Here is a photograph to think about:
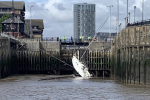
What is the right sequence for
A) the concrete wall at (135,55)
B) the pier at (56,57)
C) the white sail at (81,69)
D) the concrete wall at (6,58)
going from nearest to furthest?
the concrete wall at (135,55) → the pier at (56,57) → the concrete wall at (6,58) → the white sail at (81,69)

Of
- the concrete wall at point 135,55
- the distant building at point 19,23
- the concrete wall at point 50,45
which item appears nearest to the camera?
the concrete wall at point 135,55

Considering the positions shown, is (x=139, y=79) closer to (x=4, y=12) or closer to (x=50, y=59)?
(x=50, y=59)

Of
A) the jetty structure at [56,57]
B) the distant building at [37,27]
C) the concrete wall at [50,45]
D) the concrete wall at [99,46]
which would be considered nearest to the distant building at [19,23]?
the distant building at [37,27]

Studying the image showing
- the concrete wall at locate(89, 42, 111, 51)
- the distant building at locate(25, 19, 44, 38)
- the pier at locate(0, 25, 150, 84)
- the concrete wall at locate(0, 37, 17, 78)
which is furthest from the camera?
the distant building at locate(25, 19, 44, 38)

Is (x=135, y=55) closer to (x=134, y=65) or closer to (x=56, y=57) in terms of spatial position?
(x=134, y=65)

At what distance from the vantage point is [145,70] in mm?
50812

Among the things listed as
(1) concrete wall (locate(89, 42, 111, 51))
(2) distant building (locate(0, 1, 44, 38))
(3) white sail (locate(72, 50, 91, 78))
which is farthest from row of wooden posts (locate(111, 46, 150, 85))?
(2) distant building (locate(0, 1, 44, 38))

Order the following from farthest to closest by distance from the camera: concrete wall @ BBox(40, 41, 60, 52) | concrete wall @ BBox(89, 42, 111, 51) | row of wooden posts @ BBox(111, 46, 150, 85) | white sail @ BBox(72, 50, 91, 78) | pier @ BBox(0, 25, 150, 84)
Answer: concrete wall @ BBox(40, 41, 60, 52) → concrete wall @ BBox(89, 42, 111, 51) → white sail @ BBox(72, 50, 91, 78) → pier @ BBox(0, 25, 150, 84) → row of wooden posts @ BBox(111, 46, 150, 85)

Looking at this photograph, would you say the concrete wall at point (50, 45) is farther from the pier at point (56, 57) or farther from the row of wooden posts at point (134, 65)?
the row of wooden posts at point (134, 65)

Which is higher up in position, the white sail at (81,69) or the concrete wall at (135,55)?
the concrete wall at (135,55)

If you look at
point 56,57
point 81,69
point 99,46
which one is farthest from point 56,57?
point 81,69

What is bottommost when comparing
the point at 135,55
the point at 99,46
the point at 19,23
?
the point at 135,55

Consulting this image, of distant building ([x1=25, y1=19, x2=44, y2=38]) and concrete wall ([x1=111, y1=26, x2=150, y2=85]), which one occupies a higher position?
distant building ([x1=25, y1=19, x2=44, y2=38])

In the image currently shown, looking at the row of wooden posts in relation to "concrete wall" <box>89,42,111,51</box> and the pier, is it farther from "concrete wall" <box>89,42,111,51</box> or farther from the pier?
"concrete wall" <box>89,42,111,51</box>
